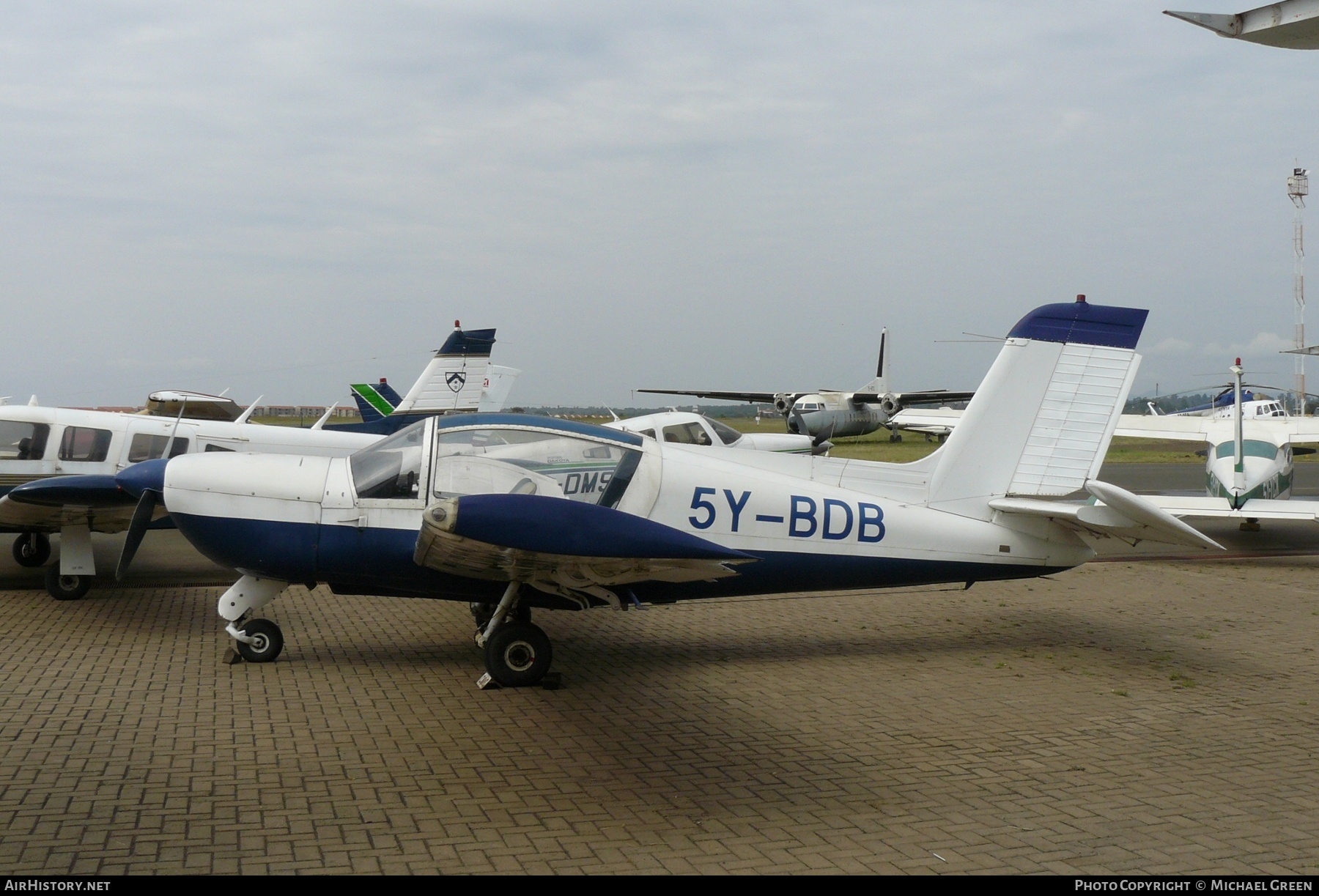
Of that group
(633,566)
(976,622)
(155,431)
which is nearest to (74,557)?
(155,431)

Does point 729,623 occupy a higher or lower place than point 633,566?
lower

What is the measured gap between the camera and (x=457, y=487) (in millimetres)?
7109

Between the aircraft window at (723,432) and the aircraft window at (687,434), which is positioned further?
the aircraft window at (723,432)

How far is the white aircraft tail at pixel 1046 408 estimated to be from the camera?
8148mm

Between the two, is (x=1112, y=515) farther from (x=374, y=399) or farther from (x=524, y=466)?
(x=374, y=399)

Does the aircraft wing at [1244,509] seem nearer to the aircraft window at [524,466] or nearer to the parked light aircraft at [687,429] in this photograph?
the parked light aircraft at [687,429]

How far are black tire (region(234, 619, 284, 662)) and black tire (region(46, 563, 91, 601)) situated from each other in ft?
12.6

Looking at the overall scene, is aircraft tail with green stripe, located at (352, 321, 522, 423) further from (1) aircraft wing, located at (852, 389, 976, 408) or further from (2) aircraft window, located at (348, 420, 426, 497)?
(1) aircraft wing, located at (852, 389, 976, 408)

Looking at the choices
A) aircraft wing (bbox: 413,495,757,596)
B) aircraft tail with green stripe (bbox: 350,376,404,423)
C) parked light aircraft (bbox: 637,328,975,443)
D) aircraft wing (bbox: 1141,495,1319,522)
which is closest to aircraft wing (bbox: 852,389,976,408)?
parked light aircraft (bbox: 637,328,975,443)

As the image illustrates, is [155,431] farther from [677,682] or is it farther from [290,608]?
[677,682]

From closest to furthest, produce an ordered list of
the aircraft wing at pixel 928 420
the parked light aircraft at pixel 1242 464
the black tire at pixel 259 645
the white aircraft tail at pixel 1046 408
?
the black tire at pixel 259 645, the white aircraft tail at pixel 1046 408, the parked light aircraft at pixel 1242 464, the aircraft wing at pixel 928 420

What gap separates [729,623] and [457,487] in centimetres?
357

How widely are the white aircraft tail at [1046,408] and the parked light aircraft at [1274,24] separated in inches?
184

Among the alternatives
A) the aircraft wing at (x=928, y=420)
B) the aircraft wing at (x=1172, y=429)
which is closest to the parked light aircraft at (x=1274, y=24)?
the aircraft wing at (x=1172, y=429)
